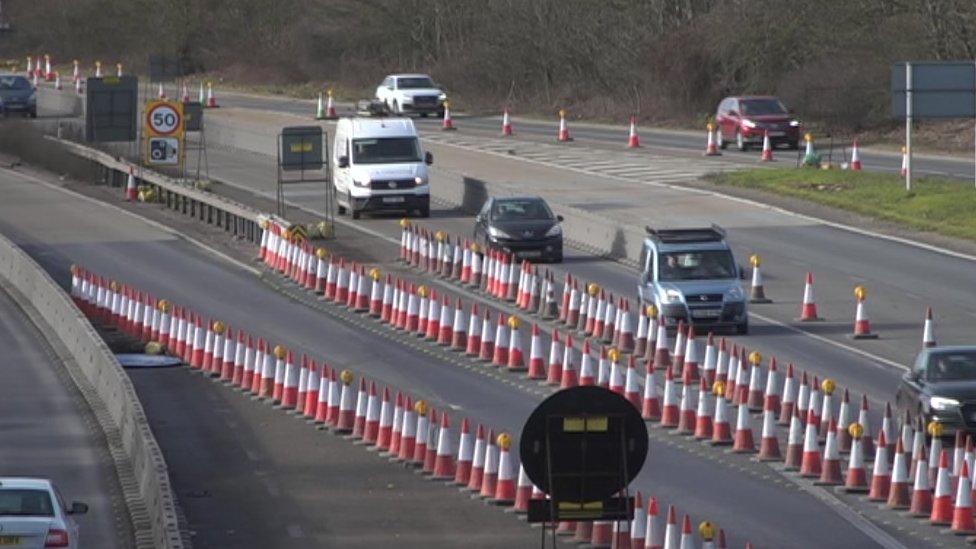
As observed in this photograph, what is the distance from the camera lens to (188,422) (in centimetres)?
2734

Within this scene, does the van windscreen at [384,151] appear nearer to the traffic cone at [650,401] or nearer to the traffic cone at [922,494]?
the traffic cone at [650,401]

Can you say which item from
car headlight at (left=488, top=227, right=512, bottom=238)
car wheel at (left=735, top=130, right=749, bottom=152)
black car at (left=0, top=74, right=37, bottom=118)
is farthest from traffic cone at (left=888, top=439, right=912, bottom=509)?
black car at (left=0, top=74, right=37, bottom=118)

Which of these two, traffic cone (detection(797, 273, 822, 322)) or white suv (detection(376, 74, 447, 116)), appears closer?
traffic cone (detection(797, 273, 822, 322))

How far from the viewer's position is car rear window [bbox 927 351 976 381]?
78.5ft

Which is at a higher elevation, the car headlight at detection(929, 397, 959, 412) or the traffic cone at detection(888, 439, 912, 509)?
the car headlight at detection(929, 397, 959, 412)

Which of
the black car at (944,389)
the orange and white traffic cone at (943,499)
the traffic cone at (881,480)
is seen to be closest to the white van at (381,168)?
the black car at (944,389)

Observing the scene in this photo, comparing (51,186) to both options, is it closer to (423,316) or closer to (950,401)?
(423,316)

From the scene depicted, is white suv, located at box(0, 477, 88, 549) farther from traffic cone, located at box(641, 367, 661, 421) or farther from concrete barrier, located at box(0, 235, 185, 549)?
traffic cone, located at box(641, 367, 661, 421)

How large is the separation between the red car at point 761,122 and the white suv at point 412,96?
53.7 ft

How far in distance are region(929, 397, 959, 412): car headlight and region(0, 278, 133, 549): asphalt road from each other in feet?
27.2

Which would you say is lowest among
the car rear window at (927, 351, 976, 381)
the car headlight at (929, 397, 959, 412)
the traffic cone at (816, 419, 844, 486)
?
the traffic cone at (816, 419, 844, 486)

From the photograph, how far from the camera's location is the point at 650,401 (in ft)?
84.7

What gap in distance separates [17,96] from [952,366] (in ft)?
189

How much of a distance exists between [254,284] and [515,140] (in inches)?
996
